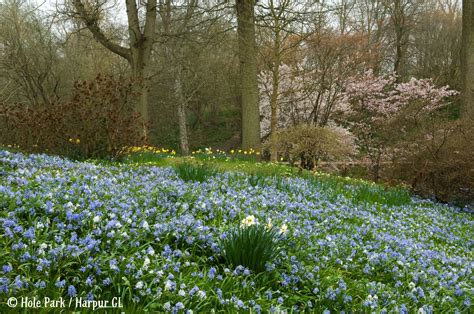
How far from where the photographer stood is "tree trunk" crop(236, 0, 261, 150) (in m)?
13.4

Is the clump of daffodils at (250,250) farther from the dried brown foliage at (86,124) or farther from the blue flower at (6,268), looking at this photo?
the dried brown foliage at (86,124)

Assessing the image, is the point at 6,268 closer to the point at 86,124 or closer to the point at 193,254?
the point at 193,254

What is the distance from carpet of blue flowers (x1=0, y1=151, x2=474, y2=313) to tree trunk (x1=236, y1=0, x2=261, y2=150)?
8197 millimetres

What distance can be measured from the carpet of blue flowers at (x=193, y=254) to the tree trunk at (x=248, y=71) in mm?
8197

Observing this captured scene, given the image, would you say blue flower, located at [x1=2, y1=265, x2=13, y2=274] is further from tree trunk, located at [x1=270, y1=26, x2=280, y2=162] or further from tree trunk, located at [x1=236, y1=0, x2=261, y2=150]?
tree trunk, located at [x1=236, y1=0, x2=261, y2=150]

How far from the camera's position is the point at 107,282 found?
2643mm

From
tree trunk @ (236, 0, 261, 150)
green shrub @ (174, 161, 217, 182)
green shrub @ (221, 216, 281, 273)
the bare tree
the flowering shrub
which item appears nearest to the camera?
green shrub @ (221, 216, 281, 273)

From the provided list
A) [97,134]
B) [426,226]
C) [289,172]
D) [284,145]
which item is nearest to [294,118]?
[284,145]

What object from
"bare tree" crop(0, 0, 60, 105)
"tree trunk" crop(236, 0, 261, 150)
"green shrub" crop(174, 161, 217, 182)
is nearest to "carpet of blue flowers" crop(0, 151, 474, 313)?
"green shrub" crop(174, 161, 217, 182)

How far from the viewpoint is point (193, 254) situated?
340cm

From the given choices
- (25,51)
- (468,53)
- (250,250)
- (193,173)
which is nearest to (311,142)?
(468,53)

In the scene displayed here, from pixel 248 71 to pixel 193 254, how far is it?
1081 centimetres

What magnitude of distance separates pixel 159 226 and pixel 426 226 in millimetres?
4231

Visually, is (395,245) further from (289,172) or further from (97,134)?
(97,134)
